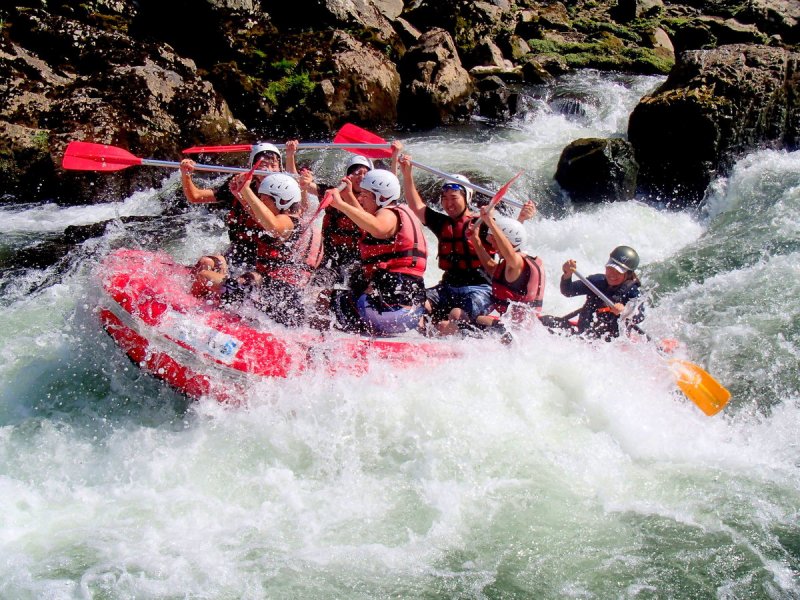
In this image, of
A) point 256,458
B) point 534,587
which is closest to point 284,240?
point 256,458

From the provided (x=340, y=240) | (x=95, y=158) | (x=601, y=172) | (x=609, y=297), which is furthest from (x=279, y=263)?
(x=601, y=172)

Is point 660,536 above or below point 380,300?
below

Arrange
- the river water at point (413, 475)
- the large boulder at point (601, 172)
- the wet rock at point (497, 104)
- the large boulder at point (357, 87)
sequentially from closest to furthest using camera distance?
the river water at point (413, 475) → the large boulder at point (601, 172) → the large boulder at point (357, 87) → the wet rock at point (497, 104)

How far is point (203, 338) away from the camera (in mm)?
4730

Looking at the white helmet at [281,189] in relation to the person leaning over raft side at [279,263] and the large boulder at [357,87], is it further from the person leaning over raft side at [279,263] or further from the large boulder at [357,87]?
the large boulder at [357,87]

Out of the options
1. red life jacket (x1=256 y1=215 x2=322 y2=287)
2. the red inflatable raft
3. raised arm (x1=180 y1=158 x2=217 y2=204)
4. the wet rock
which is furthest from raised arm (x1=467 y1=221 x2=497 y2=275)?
the wet rock

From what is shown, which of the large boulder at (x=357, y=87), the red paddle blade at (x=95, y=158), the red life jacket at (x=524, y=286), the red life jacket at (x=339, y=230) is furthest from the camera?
the large boulder at (x=357, y=87)

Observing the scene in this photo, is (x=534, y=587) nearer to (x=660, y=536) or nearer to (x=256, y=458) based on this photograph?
(x=660, y=536)

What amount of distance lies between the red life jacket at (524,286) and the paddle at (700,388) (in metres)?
1.21

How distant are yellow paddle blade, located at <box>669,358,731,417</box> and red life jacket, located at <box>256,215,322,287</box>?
10.0 feet

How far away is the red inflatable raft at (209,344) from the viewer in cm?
475

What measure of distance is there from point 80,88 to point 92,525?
8095 mm

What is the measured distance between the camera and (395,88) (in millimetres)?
12844

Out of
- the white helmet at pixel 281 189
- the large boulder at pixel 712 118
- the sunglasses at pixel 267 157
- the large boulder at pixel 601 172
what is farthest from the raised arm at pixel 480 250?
the large boulder at pixel 712 118
